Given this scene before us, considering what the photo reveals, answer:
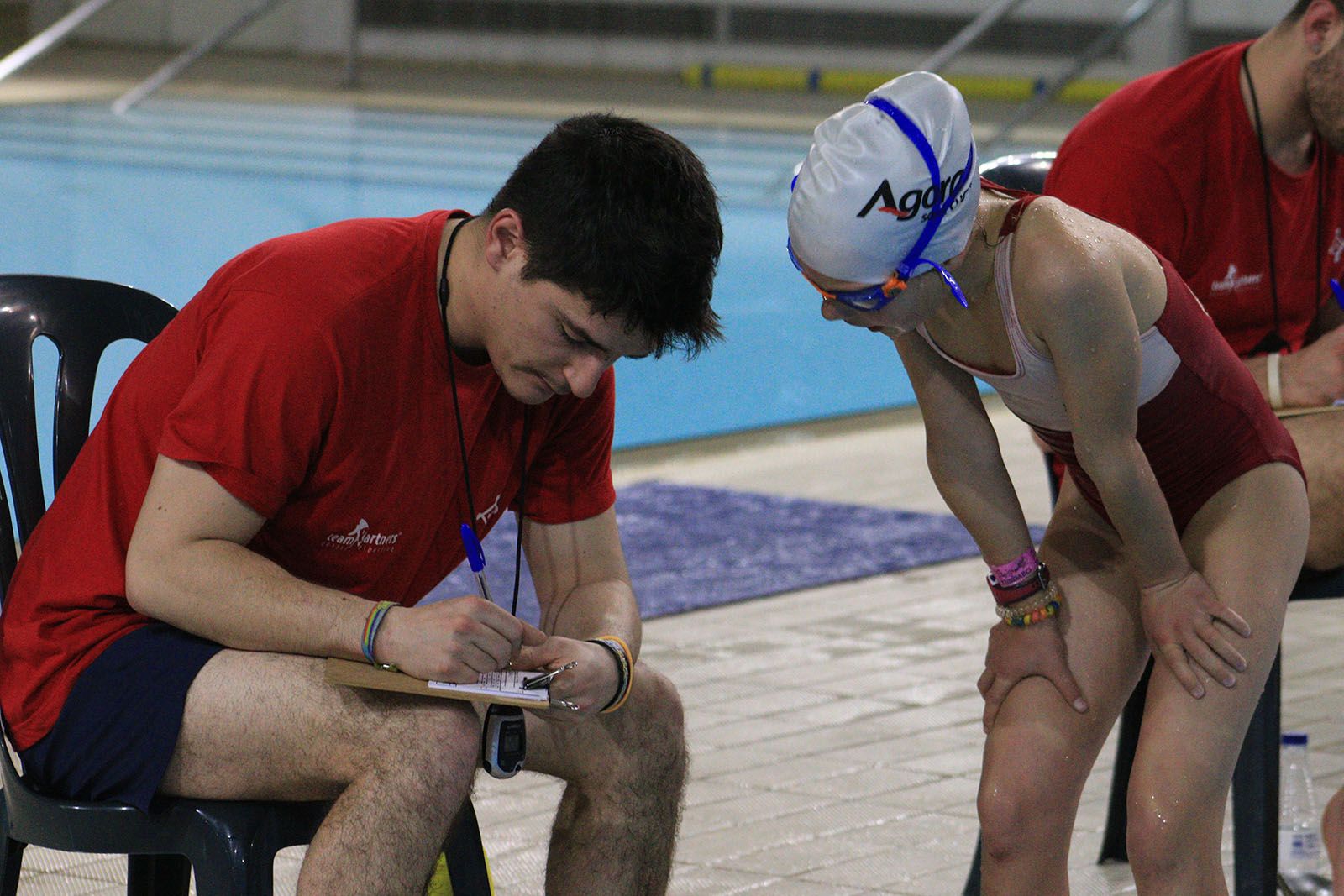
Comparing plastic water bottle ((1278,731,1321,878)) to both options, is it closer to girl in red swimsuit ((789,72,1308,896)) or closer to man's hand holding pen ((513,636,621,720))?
girl in red swimsuit ((789,72,1308,896))

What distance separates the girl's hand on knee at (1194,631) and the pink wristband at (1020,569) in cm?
19

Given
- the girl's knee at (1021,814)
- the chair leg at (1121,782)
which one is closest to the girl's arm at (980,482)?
the girl's knee at (1021,814)

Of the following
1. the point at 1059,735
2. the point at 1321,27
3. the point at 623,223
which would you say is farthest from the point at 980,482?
the point at 1321,27

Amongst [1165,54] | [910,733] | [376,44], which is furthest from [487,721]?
[376,44]

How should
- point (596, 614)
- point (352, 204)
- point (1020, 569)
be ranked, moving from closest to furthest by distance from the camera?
point (596, 614)
point (1020, 569)
point (352, 204)

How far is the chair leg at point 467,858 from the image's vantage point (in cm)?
239

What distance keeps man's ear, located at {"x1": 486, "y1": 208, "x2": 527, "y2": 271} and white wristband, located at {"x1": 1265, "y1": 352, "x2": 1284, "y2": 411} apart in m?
1.52

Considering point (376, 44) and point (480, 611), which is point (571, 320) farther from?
point (376, 44)

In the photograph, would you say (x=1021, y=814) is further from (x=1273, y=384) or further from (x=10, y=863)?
(x=10, y=863)

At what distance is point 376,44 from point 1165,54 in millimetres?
10595

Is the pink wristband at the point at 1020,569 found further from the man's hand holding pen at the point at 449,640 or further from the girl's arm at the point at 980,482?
the man's hand holding pen at the point at 449,640

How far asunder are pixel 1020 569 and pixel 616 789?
661 mm

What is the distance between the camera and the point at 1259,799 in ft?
10.0

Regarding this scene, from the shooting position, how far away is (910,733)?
167 inches
